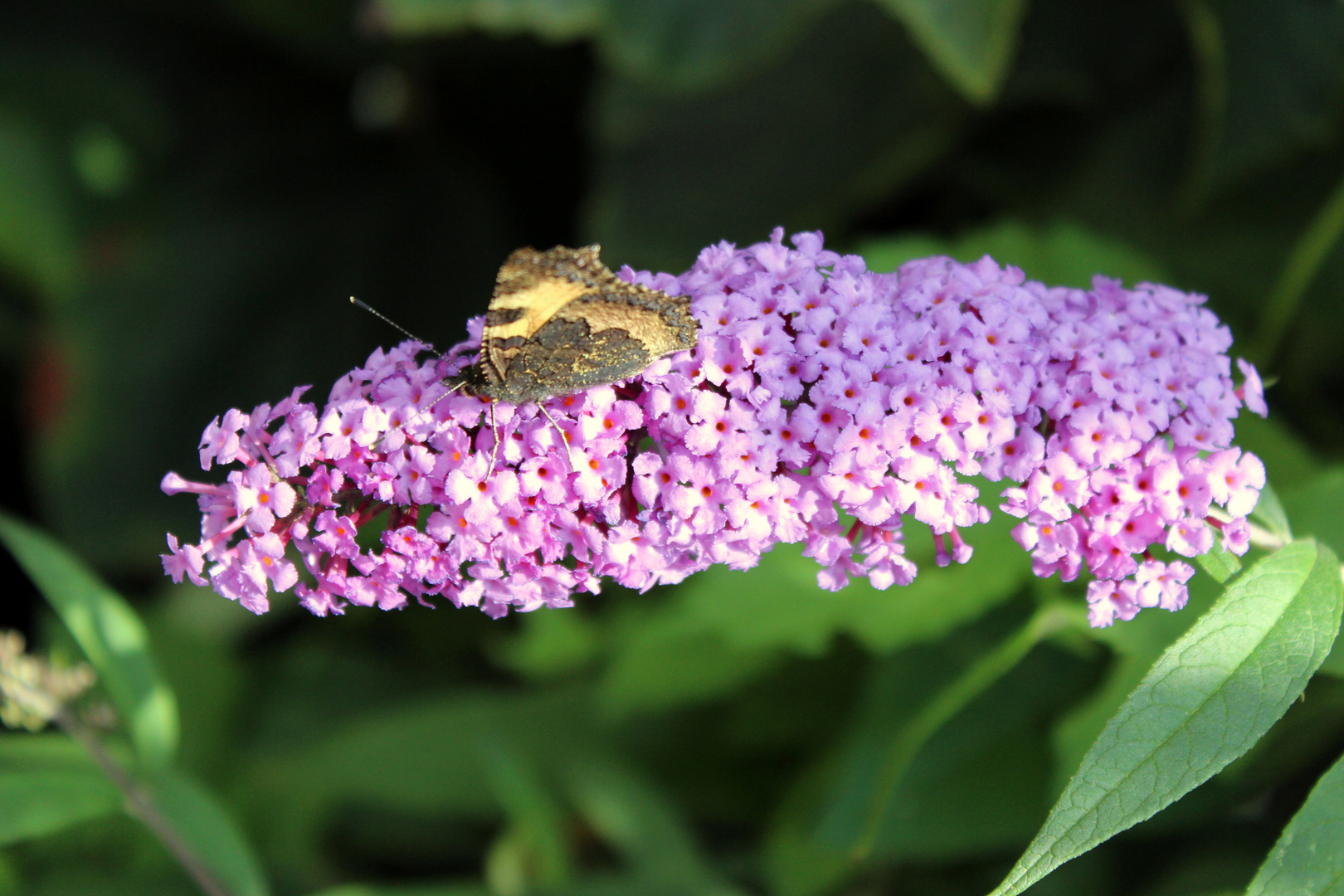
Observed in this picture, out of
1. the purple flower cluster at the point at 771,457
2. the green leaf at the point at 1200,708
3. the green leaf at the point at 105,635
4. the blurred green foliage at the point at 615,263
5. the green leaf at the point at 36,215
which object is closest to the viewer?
the green leaf at the point at 1200,708

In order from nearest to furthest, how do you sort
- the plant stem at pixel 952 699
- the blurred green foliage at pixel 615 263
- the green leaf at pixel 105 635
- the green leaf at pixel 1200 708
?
the green leaf at pixel 1200 708, the plant stem at pixel 952 699, the green leaf at pixel 105 635, the blurred green foliage at pixel 615 263

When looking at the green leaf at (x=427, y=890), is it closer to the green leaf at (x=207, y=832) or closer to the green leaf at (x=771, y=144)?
the green leaf at (x=207, y=832)

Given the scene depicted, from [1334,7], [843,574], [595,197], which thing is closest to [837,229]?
[595,197]

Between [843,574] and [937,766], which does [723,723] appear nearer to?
[937,766]

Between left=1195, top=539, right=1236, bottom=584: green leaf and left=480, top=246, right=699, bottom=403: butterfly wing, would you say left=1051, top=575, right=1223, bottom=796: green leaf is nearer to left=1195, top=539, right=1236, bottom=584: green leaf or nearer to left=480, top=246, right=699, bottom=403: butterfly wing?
left=1195, top=539, right=1236, bottom=584: green leaf

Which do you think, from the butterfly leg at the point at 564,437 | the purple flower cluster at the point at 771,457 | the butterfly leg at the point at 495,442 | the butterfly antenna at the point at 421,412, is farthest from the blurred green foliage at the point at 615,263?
the butterfly antenna at the point at 421,412

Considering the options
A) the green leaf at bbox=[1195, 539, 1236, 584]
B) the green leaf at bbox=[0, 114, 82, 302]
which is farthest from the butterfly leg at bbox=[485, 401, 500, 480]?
the green leaf at bbox=[0, 114, 82, 302]

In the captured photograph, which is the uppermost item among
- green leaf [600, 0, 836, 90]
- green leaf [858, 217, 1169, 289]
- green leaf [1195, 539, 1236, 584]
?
green leaf [600, 0, 836, 90]

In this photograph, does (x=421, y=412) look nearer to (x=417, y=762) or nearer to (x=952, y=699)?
(x=952, y=699)
